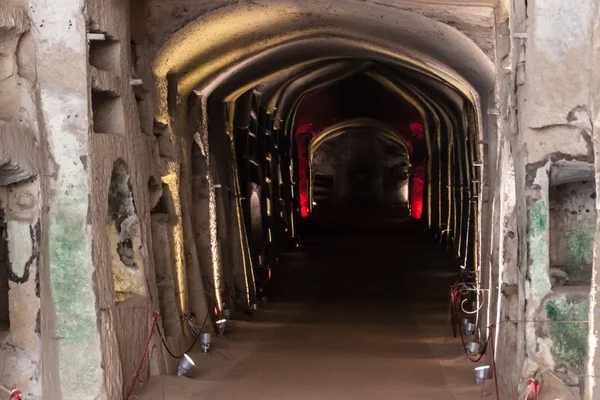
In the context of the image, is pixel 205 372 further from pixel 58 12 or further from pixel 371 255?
pixel 371 255

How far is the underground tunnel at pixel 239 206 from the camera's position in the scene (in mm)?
6961

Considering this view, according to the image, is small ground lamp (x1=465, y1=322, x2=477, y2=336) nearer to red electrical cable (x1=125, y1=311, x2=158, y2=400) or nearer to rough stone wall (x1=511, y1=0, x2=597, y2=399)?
rough stone wall (x1=511, y1=0, x2=597, y2=399)

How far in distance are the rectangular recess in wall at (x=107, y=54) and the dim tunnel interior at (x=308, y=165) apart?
1.46 meters

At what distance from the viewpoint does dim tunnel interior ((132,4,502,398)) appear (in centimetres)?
1053

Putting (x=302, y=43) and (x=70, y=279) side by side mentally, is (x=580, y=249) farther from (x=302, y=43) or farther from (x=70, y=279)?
(x=302, y=43)

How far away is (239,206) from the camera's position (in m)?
15.1

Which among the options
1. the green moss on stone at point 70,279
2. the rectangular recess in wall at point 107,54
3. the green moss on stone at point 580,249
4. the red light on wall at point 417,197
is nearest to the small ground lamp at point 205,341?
the green moss on stone at point 70,279

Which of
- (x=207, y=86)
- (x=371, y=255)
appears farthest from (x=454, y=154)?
(x=207, y=86)

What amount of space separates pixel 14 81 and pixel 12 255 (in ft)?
4.33

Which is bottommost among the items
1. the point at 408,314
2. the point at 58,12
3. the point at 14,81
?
the point at 408,314

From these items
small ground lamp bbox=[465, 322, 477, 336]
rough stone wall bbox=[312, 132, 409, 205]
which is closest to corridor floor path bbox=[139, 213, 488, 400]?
small ground lamp bbox=[465, 322, 477, 336]

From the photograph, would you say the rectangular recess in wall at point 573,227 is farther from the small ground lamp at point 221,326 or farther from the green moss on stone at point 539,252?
the small ground lamp at point 221,326

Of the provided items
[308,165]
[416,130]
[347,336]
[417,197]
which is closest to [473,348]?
[347,336]

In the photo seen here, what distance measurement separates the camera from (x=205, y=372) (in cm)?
973
